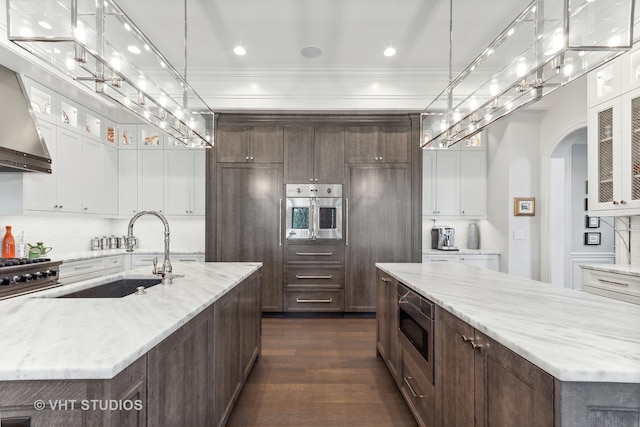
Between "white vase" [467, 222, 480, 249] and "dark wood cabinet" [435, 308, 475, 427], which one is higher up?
"white vase" [467, 222, 480, 249]

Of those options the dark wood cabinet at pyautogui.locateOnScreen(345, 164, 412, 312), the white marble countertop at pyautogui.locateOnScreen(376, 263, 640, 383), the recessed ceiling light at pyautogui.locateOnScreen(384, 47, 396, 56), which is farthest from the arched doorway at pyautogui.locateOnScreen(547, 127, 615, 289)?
the white marble countertop at pyautogui.locateOnScreen(376, 263, 640, 383)

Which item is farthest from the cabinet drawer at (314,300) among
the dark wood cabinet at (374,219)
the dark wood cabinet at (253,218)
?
the dark wood cabinet at (374,219)

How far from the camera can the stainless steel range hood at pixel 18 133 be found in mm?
2965

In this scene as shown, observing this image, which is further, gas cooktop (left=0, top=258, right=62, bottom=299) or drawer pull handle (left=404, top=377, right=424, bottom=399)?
gas cooktop (left=0, top=258, right=62, bottom=299)

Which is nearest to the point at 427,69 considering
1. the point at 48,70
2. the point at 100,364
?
the point at 48,70

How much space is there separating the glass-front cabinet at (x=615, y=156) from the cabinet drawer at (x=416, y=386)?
2.48m

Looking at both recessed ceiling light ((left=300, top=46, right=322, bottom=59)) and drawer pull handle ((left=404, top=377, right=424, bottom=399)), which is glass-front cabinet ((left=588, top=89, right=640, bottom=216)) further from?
recessed ceiling light ((left=300, top=46, right=322, bottom=59))

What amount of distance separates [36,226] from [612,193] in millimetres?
6137

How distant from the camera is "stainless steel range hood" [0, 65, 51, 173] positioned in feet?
9.73

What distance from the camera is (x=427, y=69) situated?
14.3 feet

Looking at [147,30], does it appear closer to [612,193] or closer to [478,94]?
[478,94]

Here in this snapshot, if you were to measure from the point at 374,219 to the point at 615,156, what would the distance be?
2.54 metres

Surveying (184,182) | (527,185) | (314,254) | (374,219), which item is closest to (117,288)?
(314,254)

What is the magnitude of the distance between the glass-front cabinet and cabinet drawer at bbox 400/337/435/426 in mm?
2476
